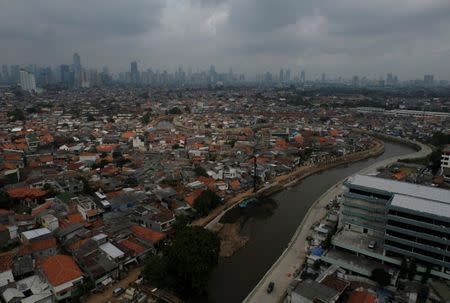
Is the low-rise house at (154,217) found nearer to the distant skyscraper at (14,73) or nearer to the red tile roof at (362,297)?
the red tile roof at (362,297)

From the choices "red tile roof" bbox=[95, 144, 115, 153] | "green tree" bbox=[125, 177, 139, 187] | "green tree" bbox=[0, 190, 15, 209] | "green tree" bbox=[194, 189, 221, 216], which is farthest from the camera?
"red tile roof" bbox=[95, 144, 115, 153]

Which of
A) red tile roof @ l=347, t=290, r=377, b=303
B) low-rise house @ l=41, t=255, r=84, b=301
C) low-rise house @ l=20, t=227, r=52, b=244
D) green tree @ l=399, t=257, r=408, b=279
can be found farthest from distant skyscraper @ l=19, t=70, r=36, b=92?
green tree @ l=399, t=257, r=408, b=279

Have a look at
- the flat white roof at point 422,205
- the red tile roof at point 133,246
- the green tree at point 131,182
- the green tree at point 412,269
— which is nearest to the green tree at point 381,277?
the green tree at point 412,269

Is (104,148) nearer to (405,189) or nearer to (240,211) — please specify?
(240,211)

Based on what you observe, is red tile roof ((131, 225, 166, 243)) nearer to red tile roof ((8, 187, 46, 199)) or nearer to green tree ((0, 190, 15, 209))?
red tile roof ((8, 187, 46, 199))

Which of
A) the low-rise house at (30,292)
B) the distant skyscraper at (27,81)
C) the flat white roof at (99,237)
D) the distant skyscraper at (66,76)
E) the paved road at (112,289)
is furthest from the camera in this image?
the distant skyscraper at (66,76)

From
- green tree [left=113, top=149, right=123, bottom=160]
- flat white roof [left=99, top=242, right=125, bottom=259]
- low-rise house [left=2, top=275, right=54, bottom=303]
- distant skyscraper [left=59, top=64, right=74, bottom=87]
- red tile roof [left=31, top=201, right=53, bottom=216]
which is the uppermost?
distant skyscraper [left=59, top=64, right=74, bottom=87]

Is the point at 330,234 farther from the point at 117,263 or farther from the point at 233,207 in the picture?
the point at 117,263
